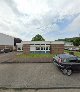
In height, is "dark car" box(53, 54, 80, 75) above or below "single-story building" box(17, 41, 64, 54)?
below

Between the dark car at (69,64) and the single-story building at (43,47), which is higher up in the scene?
the single-story building at (43,47)

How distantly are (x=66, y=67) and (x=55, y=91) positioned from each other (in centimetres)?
457

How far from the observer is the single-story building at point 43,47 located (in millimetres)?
35719


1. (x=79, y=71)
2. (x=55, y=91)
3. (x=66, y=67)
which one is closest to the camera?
(x=55, y=91)

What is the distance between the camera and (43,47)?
122 feet

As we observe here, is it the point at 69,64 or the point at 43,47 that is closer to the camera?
the point at 69,64

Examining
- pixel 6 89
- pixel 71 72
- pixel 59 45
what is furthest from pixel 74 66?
pixel 59 45

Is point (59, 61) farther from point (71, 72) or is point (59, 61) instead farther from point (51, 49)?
point (51, 49)

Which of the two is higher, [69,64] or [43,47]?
[43,47]

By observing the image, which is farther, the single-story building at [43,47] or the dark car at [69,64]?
the single-story building at [43,47]

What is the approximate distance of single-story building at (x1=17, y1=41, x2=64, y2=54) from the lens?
3572cm

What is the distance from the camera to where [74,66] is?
13.0m

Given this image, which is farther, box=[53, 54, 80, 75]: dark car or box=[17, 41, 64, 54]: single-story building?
box=[17, 41, 64, 54]: single-story building

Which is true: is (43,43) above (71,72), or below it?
above
